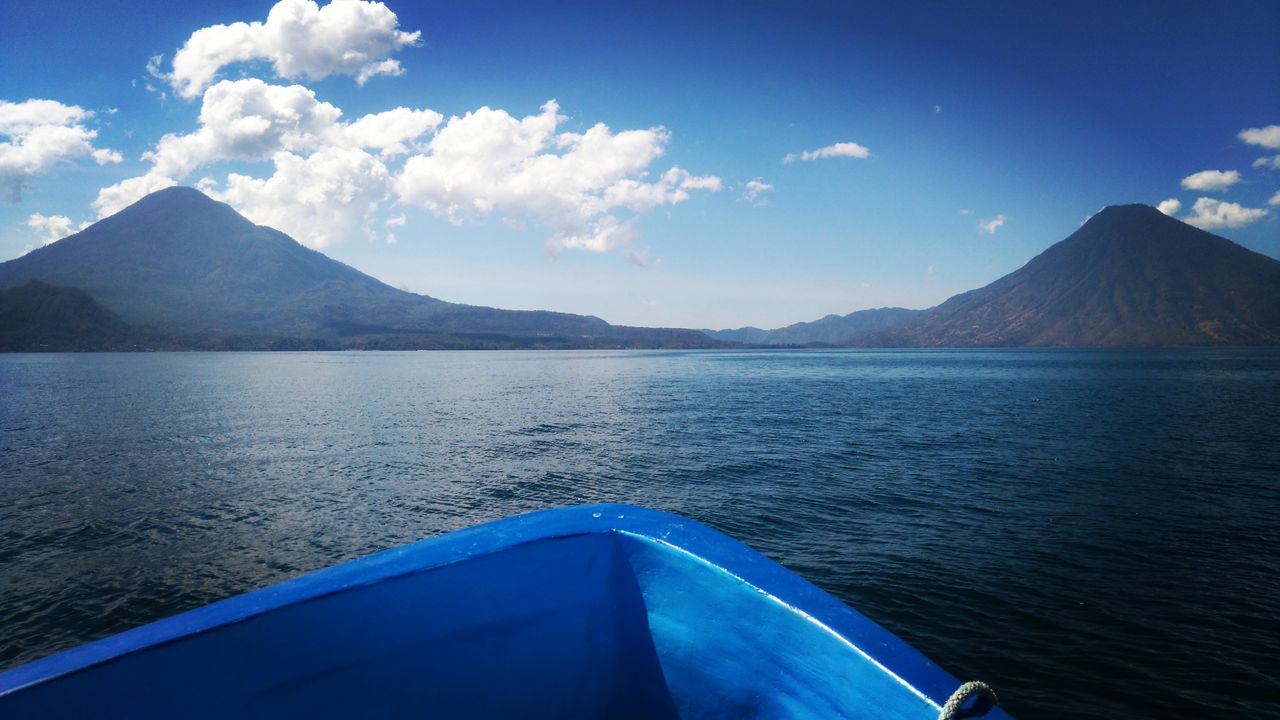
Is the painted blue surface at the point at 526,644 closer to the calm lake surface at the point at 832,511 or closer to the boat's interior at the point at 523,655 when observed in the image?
the boat's interior at the point at 523,655

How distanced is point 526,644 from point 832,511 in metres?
15.5

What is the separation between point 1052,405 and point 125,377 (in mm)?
114993

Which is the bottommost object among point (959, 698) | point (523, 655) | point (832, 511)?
point (832, 511)

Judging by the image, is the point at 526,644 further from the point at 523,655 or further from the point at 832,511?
the point at 832,511

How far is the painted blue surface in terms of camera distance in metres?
2.94

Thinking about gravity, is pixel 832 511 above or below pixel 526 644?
below

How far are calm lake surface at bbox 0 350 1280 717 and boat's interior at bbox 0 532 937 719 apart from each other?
22.8 feet

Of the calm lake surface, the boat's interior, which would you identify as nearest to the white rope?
the boat's interior

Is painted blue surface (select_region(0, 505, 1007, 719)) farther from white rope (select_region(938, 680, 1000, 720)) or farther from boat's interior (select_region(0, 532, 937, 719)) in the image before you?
white rope (select_region(938, 680, 1000, 720))

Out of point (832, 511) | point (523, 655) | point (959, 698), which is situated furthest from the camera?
point (832, 511)

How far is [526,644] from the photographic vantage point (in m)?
4.22

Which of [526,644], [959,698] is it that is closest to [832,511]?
[526,644]

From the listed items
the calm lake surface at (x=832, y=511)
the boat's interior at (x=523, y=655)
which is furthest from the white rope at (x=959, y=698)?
the calm lake surface at (x=832, y=511)

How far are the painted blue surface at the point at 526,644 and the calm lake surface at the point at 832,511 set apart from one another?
6.96 m
